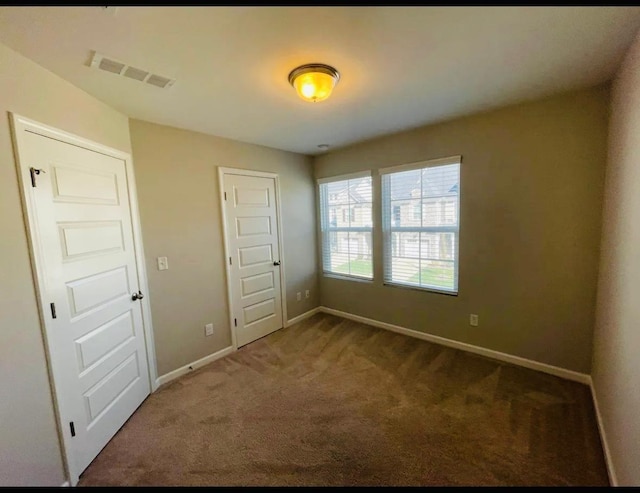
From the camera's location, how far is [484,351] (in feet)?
9.20

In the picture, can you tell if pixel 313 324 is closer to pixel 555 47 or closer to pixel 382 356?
pixel 382 356

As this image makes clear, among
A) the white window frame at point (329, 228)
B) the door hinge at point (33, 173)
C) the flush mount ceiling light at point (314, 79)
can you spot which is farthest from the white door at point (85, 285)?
the white window frame at point (329, 228)

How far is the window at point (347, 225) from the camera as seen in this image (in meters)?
3.61

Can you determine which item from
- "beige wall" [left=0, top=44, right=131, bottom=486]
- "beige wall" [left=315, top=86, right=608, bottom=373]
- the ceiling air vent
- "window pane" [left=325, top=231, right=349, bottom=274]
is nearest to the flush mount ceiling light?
the ceiling air vent

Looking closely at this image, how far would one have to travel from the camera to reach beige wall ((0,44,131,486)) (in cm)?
130

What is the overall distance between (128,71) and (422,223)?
290 centimetres

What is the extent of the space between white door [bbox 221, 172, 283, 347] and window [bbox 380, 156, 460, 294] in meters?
1.49

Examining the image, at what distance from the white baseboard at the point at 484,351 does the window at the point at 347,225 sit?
0.65m

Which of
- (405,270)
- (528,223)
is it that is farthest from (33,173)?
(528,223)

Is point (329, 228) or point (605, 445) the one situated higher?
point (329, 228)

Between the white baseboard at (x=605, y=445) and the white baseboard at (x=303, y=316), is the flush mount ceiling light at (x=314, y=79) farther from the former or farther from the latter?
the white baseboard at (x=303, y=316)

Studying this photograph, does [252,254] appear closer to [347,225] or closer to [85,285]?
[347,225]

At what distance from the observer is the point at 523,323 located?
2.55 metres

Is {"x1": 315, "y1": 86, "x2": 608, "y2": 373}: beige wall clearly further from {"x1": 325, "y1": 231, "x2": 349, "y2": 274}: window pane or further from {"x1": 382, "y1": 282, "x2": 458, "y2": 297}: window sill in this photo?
{"x1": 325, "y1": 231, "x2": 349, "y2": 274}: window pane
